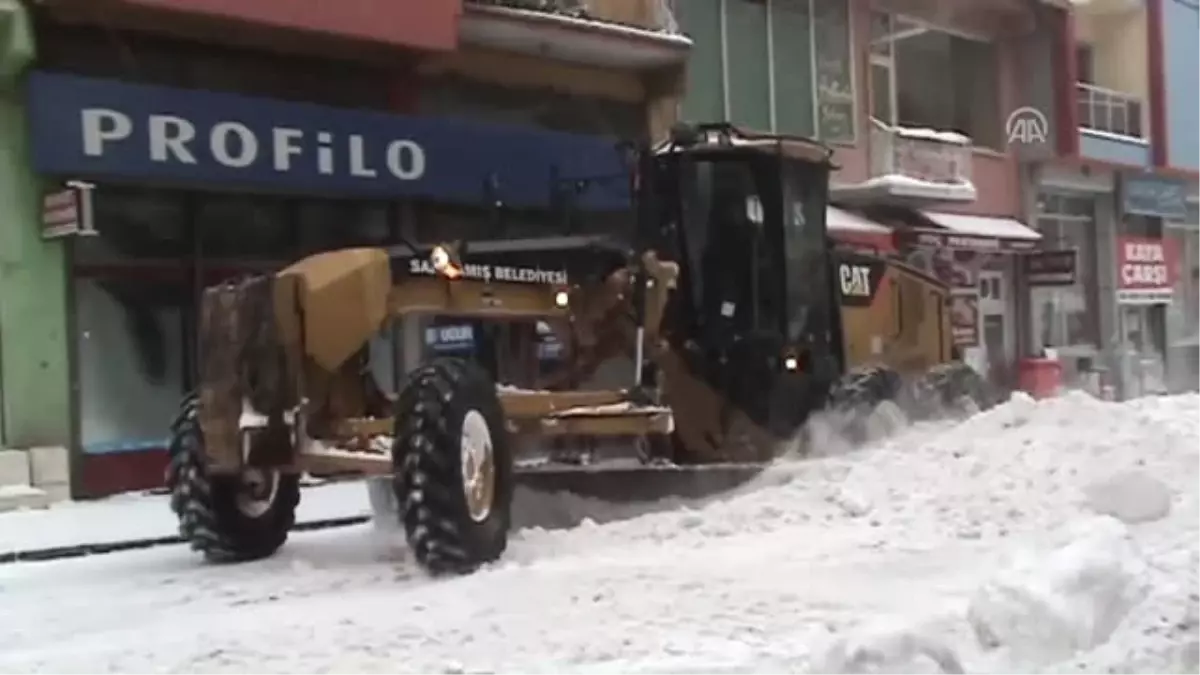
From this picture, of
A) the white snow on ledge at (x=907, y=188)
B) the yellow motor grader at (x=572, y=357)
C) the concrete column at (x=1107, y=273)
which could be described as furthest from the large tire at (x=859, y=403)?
the concrete column at (x=1107, y=273)

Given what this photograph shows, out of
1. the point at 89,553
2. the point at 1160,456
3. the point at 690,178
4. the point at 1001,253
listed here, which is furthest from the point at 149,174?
the point at 1001,253

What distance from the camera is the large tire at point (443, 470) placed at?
862 cm

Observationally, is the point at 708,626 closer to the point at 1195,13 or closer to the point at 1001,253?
the point at 1001,253

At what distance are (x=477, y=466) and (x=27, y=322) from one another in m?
8.37

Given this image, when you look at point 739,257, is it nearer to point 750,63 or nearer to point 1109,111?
point 750,63

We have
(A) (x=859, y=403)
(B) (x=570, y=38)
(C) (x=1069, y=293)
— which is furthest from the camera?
(C) (x=1069, y=293)

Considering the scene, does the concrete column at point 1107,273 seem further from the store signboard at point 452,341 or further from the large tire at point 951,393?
the store signboard at point 452,341

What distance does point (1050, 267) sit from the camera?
30.7 meters

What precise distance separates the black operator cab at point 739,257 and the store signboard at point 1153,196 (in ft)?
78.5

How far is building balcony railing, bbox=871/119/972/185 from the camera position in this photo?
2614 centimetres

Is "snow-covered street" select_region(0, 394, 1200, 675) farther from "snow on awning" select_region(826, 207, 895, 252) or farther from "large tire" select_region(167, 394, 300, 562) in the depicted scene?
"snow on awning" select_region(826, 207, 895, 252)

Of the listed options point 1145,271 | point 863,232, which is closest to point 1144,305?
point 1145,271

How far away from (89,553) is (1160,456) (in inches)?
285

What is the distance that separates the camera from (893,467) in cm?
1072
